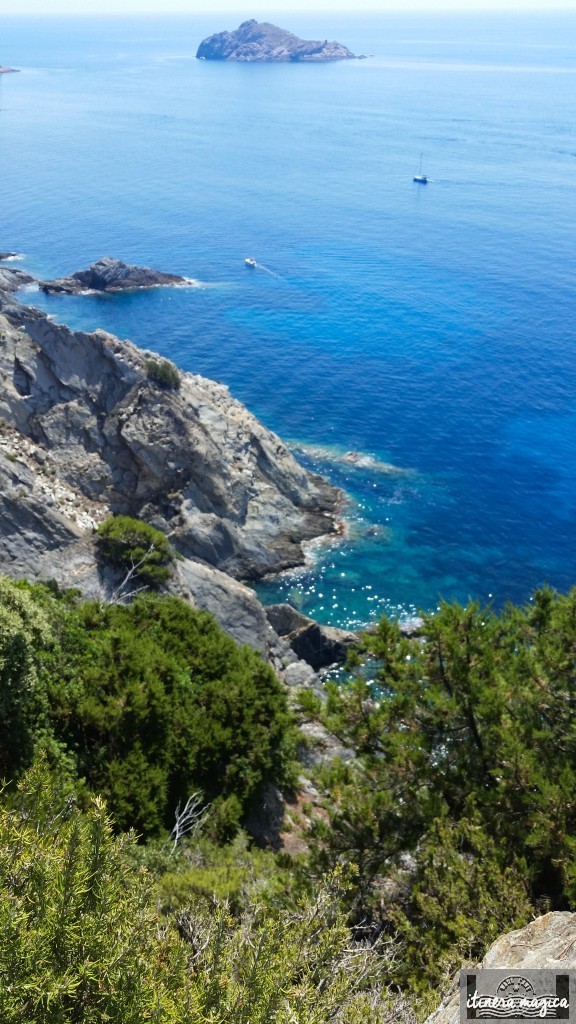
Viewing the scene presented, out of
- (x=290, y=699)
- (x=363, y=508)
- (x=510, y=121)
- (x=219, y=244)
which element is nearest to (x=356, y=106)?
(x=510, y=121)

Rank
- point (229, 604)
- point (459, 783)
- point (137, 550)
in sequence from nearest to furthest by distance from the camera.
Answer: point (459, 783) → point (137, 550) → point (229, 604)

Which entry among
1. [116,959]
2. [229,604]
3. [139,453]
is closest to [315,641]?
[229,604]

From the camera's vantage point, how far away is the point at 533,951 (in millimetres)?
8867

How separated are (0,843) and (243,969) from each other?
10.9ft

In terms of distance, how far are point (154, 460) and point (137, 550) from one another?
1366 cm

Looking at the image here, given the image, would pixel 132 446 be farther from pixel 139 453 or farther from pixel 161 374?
pixel 161 374

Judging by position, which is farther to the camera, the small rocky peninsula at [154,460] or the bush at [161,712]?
the small rocky peninsula at [154,460]

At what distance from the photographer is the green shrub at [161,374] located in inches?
1859

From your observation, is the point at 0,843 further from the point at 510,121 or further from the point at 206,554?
the point at 510,121

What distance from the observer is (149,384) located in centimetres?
4712

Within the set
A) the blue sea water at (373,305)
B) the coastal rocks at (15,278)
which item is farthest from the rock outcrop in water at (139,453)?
the coastal rocks at (15,278)

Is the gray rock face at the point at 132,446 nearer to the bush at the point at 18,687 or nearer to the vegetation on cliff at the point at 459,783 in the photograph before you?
the bush at the point at 18,687

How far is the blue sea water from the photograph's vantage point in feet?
164

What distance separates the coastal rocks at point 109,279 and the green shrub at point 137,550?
61.8 m
